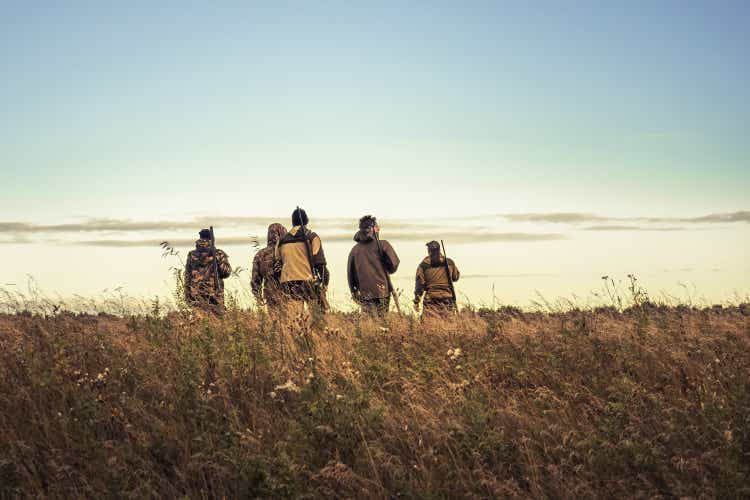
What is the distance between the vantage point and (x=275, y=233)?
40.4 ft

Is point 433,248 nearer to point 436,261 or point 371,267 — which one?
point 436,261

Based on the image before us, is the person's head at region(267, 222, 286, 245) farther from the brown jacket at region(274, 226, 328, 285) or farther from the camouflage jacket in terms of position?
the camouflage jacket

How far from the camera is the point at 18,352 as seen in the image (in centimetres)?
827

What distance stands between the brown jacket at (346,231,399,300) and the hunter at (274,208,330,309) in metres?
1.23

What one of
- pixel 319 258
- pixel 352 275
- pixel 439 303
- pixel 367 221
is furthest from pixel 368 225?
pixel 439 303

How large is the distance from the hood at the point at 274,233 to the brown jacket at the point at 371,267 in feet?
5.46

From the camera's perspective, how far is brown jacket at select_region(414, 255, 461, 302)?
14047mm

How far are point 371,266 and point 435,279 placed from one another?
1794 millimetres

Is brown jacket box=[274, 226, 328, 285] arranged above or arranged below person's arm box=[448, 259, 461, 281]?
above

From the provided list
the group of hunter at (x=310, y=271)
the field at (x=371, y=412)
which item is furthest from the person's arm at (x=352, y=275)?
the field at (x=371, y=412)

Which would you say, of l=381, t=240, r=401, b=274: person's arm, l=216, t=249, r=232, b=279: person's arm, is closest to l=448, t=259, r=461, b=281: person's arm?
l=381, t=240, r=401, b=274: person's arm

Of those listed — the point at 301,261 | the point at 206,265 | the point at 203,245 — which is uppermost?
the point at 203,245

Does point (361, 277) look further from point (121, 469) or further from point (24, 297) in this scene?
point (121, 469)

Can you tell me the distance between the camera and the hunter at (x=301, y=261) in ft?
38.7
